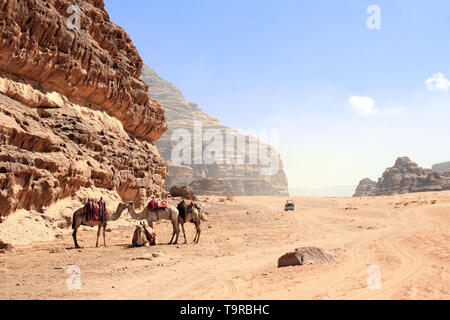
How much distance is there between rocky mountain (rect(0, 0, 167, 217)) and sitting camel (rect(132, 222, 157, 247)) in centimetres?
509

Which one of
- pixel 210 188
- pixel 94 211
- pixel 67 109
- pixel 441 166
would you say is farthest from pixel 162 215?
pixel 441 166

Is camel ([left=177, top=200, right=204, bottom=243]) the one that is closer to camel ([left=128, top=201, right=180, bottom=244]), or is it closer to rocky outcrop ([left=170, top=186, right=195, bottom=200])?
camel ([left=128, top=201, right=180, bottom=244])

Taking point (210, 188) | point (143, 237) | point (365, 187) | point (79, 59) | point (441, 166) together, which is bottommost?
point (365, 187)

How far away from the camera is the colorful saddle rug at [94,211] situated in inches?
519

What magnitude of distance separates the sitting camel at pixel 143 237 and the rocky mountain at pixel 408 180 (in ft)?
296

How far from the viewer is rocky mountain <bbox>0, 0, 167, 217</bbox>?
47.0 ft

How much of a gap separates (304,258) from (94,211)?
878cm

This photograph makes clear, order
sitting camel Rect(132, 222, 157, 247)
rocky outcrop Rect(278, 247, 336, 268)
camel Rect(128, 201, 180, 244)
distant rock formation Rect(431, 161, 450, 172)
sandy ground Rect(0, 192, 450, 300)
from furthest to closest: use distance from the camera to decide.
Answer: distant rock formation Rect(431, 161, 450, 172) → camel Rect(128, 201, 180, 244) → sitting camel Rect(132, 222, 157, 247) → rocky outcrop Rect(278, 247, 336, 268) → sandy ground Rect(0, 192, 450, 300)

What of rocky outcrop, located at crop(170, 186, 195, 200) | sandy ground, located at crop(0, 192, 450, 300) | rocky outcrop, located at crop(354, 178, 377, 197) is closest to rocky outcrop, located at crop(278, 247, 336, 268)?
sandy ground, located at crop(0, 192, 450, 300)

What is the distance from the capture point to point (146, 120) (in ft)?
101

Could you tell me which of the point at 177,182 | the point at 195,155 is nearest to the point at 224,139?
the point at 195,155

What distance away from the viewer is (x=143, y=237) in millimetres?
13484

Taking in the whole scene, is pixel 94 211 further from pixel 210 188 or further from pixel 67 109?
pixel 210 188

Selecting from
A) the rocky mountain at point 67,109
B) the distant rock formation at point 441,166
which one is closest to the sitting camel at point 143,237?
the rocky mountain at point 67,109
